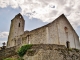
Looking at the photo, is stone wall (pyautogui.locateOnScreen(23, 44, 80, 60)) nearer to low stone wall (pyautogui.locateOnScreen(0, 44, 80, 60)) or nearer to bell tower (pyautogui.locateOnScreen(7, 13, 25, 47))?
low stone wall (pyautogui.locateOnScreen(0, 44, 80, 60))

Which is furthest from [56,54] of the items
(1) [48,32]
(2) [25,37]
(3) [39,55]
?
(2) [25,37]

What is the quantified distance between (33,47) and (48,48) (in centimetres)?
219

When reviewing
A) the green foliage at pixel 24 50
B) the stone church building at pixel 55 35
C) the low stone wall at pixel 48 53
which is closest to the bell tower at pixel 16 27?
the stone church building at pixel 55 35

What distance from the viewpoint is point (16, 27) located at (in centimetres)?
3894

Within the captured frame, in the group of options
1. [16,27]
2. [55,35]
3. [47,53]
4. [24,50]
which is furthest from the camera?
[16,27]

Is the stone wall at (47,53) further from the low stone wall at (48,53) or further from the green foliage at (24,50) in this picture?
the green foliage at (24,50)

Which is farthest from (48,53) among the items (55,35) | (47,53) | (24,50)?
(55,35)

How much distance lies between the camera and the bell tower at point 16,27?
37.6 metres

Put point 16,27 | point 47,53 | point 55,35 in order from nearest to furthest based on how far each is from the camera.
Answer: point 47,53 → point 55,35 → point 16,27

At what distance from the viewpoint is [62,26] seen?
2786cm

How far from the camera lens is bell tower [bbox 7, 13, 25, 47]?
123 ft

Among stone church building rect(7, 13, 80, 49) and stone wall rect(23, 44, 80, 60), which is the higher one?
stone church building rect(7, 13, 80, 49)

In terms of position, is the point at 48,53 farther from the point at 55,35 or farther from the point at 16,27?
the point at 16,27

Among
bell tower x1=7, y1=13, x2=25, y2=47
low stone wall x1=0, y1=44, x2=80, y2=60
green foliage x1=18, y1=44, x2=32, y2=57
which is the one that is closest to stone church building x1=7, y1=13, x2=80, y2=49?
bell tower x1=7, y1=13, x2=25, y2=47
